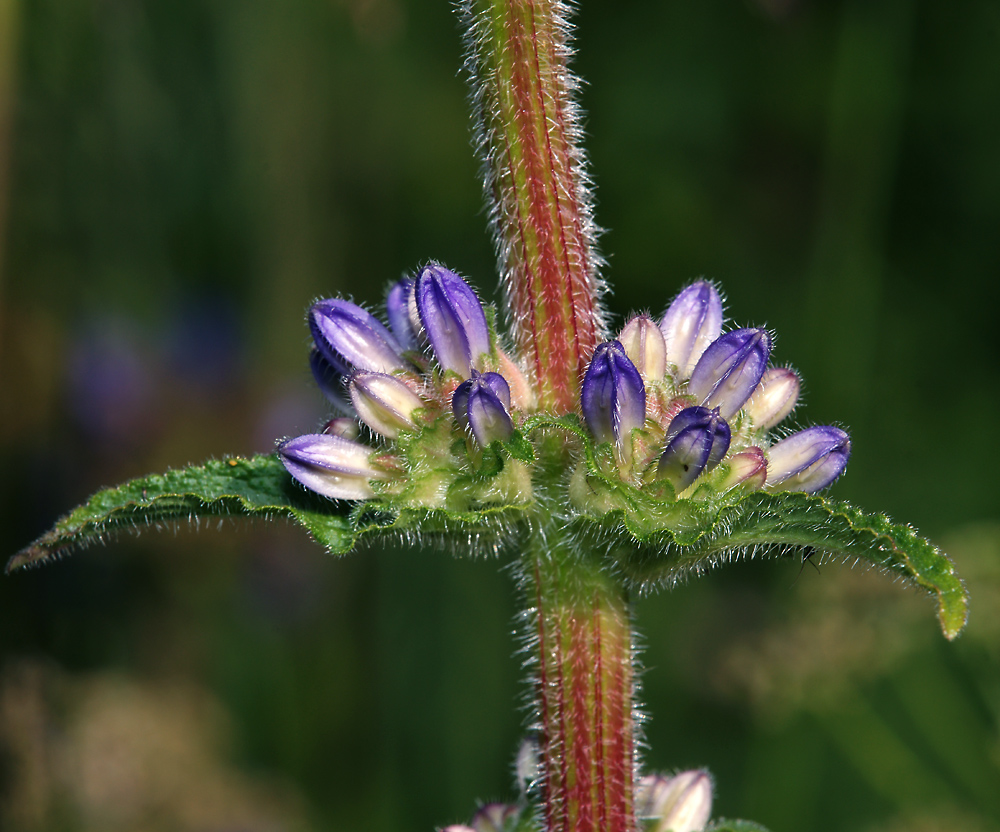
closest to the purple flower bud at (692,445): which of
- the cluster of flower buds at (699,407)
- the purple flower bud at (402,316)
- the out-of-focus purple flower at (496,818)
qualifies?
the cluster of flower buds at (699,407)

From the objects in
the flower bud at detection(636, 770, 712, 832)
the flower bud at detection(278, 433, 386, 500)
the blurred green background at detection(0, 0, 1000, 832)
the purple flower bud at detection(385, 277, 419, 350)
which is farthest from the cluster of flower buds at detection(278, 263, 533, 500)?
the blurred green background at detection(0, 0, 1000, 832)

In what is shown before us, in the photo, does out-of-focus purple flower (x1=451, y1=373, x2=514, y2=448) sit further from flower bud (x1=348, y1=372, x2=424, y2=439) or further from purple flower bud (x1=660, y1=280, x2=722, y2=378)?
purple flower bud (x1=660, y1=280, x2=722, y2=378)

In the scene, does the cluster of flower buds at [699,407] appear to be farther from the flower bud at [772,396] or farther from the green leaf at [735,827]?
the green leaf at [735,827]

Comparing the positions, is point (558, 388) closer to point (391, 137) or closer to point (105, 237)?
point (105, 237)

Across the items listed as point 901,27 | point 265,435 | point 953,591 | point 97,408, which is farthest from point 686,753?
point 953,591

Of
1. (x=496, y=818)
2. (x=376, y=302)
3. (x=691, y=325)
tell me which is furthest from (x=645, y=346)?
(x=376, y=302)

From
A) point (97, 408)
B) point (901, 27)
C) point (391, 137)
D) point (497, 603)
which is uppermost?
point (391, 137)
